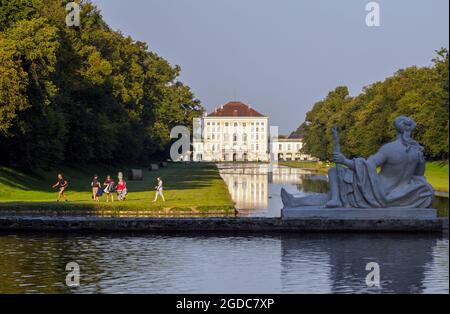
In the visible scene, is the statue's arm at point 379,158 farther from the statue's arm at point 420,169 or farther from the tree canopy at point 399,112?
the tree canopy at point 399,112

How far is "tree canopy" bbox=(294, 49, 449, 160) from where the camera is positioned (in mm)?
63500

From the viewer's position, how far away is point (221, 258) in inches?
780

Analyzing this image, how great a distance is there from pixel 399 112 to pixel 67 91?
3849 cm

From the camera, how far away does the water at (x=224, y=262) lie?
16.3 meters

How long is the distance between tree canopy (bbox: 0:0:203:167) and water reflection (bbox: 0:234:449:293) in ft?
79.5

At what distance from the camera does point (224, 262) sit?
19266mm

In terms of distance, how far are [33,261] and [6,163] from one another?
3398 centimetres

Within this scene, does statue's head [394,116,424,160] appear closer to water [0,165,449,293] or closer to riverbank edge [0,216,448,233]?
riverbank edge [0,216,448,233]

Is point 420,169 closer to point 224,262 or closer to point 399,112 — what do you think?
point 224,262

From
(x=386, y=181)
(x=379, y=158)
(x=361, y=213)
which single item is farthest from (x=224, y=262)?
(x=386, y=181)

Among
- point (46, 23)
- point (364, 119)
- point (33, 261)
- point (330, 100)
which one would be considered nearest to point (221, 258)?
point (33, 261)

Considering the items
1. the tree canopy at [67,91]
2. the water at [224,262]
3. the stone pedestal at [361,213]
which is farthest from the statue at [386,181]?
the tree canopy at [67,91]

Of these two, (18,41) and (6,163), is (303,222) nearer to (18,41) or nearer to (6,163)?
(18,41)

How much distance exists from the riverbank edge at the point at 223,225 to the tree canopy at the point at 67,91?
20.8m
